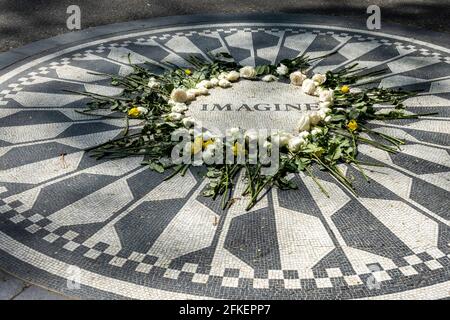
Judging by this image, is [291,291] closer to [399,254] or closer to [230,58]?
[399,254]

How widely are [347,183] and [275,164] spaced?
54cm

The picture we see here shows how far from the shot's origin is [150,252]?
320 centimetres

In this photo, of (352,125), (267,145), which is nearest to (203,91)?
(267,145)

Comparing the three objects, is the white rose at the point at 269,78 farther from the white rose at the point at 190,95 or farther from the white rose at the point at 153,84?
the white rose at the point at 153,84

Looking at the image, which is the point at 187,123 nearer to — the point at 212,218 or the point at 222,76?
the point at 222,76

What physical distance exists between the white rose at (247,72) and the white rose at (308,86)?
22.2 inches

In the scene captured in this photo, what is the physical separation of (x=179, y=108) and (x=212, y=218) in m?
1.51

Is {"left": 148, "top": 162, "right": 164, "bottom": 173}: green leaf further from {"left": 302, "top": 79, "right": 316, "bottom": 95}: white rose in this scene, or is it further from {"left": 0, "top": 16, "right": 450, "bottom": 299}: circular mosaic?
{"left": 302, "top": 79, "right": 316, "bottom": 95}: white rose

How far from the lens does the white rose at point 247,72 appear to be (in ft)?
17.7

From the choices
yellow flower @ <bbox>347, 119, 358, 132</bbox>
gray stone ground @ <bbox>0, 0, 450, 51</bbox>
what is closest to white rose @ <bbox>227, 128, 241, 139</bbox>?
yellow flower @ <bbox>347, 119, 358, 132</bbox>

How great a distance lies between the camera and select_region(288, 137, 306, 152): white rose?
4.07 m

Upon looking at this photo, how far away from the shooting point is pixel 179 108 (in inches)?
185
